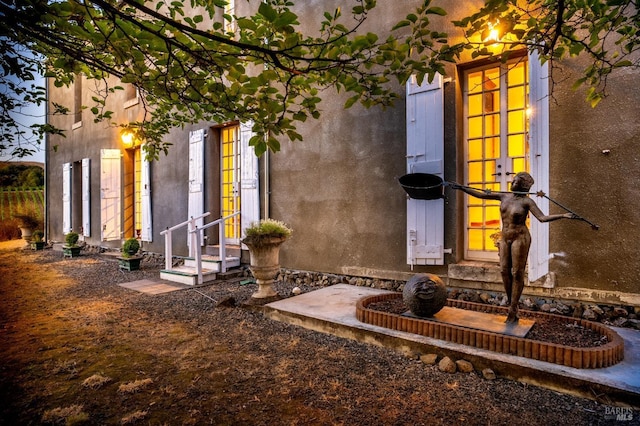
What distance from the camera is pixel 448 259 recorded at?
14.4 feet

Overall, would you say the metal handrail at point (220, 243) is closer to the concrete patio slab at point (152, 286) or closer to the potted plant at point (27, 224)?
the concrete patio slab at point (152, 286)

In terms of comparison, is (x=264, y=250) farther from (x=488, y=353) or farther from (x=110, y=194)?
(x=110, y=194)

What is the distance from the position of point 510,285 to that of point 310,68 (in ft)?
8.11

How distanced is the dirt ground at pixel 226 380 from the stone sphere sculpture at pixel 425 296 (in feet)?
1.62

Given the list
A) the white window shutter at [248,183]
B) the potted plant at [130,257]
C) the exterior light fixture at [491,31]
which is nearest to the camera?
the exterior light fixture at [491,31]

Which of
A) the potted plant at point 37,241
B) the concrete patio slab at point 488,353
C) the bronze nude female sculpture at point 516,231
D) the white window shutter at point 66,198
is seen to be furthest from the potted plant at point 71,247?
the bronze nude female sculpture at point 516,231

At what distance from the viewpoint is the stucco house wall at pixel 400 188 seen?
3410 millimetres

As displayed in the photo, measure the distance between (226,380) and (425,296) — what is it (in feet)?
5.97

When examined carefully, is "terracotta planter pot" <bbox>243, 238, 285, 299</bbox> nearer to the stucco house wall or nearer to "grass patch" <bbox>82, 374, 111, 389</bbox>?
the stucco house wall

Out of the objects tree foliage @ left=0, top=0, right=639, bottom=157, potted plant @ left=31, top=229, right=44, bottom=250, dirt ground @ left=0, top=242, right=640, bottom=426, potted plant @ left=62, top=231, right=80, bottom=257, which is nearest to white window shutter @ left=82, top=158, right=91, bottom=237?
potted plant @ left=62, top=231, right=80, bottom=257

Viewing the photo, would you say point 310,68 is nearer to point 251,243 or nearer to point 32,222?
point 251,243

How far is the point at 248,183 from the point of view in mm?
6434

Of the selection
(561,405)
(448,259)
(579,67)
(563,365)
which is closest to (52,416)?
(561,405)

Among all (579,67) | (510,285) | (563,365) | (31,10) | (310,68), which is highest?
(579,67)
